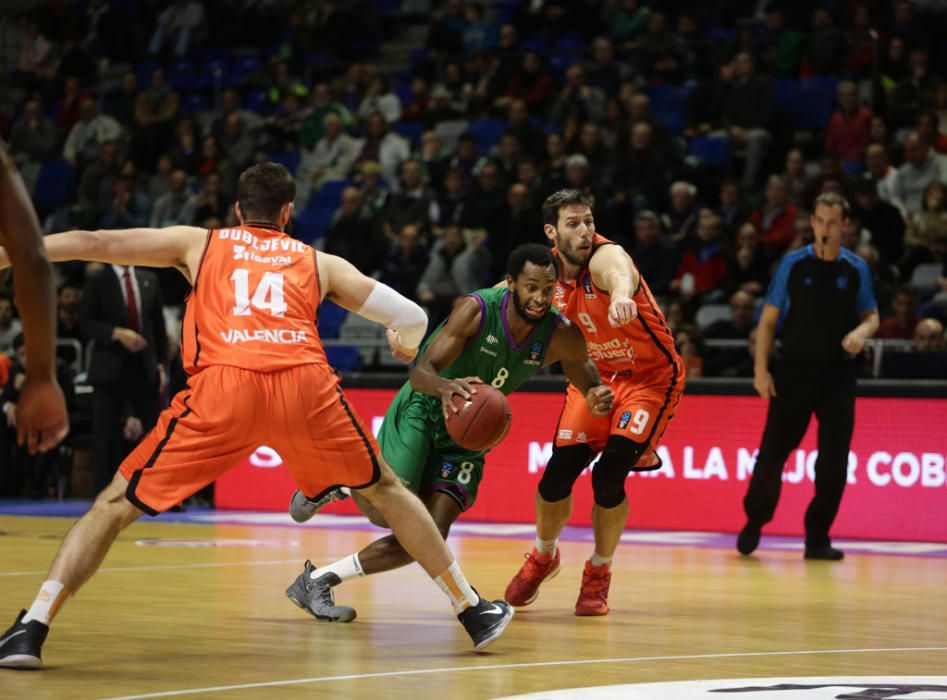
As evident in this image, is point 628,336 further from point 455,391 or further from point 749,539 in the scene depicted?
point 749,539

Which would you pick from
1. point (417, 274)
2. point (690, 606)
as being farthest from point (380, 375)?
point (690, 606)

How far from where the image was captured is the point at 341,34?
21.2 metres

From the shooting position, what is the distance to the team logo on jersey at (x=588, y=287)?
7.71 meters

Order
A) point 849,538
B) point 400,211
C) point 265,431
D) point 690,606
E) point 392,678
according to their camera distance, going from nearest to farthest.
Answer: point 392,678
point 265,431
point 690,606
point 849,538
point 400,211

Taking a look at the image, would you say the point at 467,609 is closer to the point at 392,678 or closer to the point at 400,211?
the point at 392,678

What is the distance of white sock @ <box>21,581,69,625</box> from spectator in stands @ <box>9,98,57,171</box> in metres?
16.6

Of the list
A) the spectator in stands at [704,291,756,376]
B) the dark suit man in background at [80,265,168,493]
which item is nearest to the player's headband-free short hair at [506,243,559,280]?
the dark suit man in background at [80,265,168,493]

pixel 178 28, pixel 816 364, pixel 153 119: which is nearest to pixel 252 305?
pixel 816 364

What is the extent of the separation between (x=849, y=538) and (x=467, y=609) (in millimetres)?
6271

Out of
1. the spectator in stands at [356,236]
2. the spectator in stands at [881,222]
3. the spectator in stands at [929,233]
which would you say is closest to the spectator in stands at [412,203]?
the spectator in stands at [356,236]

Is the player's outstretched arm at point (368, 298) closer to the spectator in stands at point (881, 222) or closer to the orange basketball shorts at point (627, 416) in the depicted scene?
the orange basketball shorts at point (627, 416)

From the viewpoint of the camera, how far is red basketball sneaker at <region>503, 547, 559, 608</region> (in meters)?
7.64

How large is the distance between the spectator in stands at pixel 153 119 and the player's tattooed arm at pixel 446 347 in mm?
14065

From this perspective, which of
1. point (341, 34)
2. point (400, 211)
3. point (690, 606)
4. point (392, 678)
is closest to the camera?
point (392, 678)
